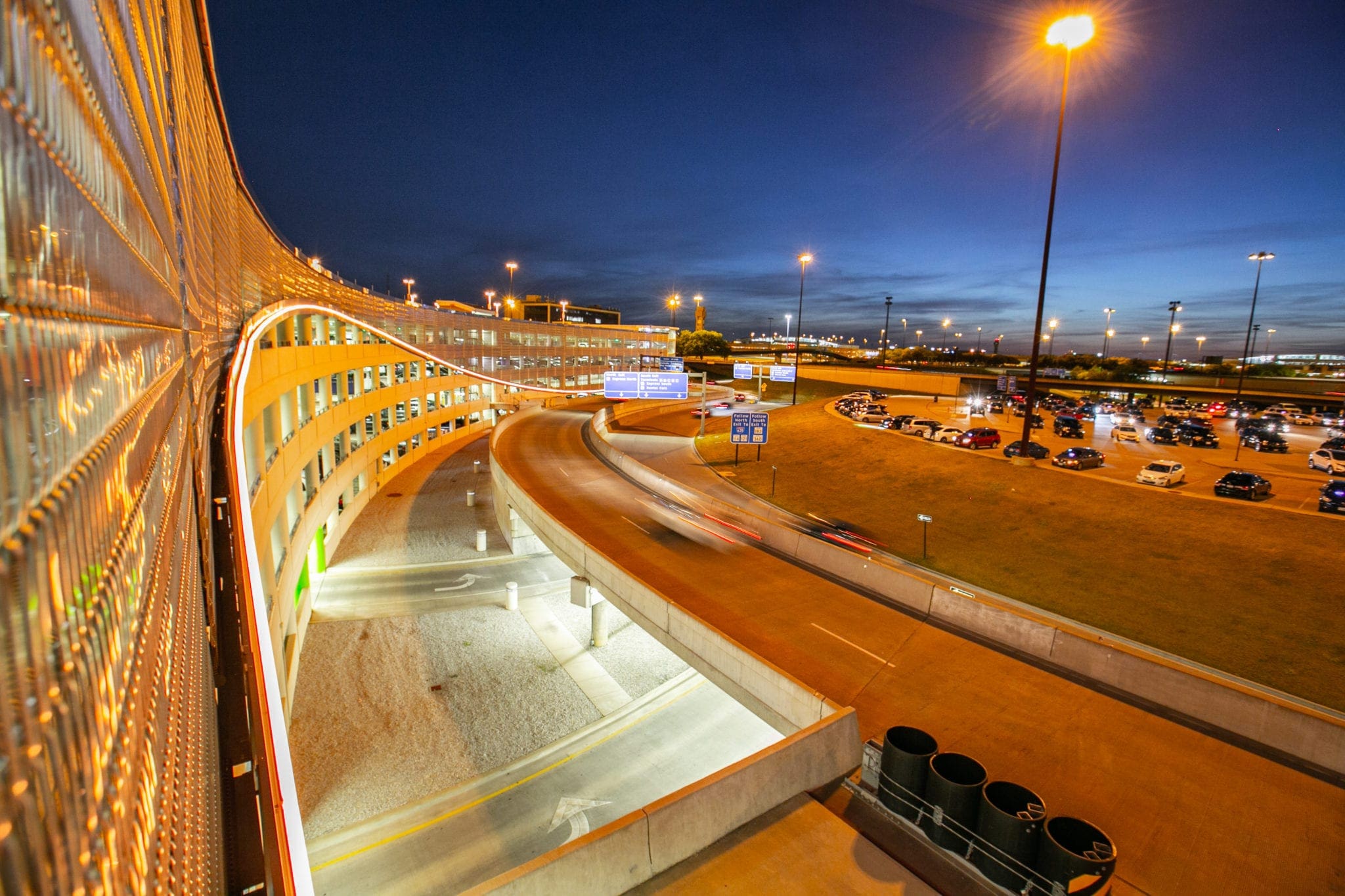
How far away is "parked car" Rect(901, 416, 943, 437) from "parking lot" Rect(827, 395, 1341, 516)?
87cm

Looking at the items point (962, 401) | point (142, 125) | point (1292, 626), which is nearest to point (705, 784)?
point (142, 125)

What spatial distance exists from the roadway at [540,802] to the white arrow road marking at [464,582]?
1088 cm

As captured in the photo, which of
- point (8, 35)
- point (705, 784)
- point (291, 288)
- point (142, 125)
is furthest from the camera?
point (291, 288)

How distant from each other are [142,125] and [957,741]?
504 inches

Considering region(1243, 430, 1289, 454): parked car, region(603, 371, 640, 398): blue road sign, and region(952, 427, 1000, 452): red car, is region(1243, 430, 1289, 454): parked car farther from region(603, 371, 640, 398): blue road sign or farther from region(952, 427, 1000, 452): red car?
region(603, 371, 640, 398): blue road sign

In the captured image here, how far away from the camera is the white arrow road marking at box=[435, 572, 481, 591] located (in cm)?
2650

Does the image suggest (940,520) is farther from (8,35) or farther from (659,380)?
(8,35)

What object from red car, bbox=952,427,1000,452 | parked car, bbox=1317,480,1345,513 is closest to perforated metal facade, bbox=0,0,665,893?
parked car, bbox=1317,480,1345,513

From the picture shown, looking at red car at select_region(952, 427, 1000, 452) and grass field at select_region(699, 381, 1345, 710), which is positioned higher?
red car at select_region(952, 427, 1000, 452)

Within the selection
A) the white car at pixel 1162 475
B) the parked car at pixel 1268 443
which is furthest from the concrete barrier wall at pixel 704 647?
the parked car at pixel 1268 443

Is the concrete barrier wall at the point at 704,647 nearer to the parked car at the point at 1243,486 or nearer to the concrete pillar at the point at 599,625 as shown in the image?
the concrete pillar at the point at 599,625

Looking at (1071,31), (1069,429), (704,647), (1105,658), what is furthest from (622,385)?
(1105,658)

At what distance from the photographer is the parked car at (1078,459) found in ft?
94.1

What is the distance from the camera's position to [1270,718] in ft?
35.2
